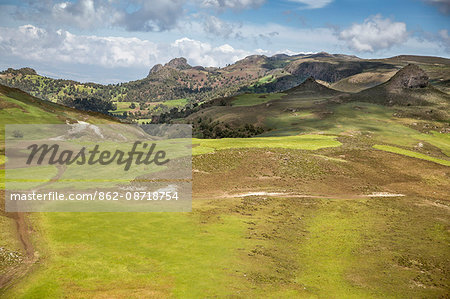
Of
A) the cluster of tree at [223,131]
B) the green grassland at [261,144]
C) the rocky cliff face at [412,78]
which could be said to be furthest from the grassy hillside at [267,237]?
the rocky cliff face at [412,78]

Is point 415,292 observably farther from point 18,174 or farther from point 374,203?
point 18,174

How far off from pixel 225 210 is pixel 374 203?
20.7 m

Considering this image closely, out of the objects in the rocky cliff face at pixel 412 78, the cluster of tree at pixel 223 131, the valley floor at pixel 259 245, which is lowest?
the valley floor at pixel 259 245

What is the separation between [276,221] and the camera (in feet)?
118

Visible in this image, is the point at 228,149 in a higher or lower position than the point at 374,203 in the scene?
higher

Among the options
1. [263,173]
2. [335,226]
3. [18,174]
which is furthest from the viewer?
[263,173]

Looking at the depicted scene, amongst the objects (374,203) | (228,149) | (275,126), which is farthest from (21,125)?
(374,203)

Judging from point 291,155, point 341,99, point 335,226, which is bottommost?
point 335,226

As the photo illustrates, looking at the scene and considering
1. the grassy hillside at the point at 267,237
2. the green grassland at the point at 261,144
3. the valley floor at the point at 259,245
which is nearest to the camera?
the valley floor at the point at 259,245

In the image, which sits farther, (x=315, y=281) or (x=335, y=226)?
(x=335, y=226)

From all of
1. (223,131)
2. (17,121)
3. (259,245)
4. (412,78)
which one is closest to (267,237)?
(259,245)

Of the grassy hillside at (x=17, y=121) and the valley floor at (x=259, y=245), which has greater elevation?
the grassy hillside at (x=17, y=121)

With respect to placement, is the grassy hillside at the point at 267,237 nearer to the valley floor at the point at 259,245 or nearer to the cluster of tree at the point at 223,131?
the valley floor at the point at 259,245

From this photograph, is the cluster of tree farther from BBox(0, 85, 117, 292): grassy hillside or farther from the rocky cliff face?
the rocky cliff face
